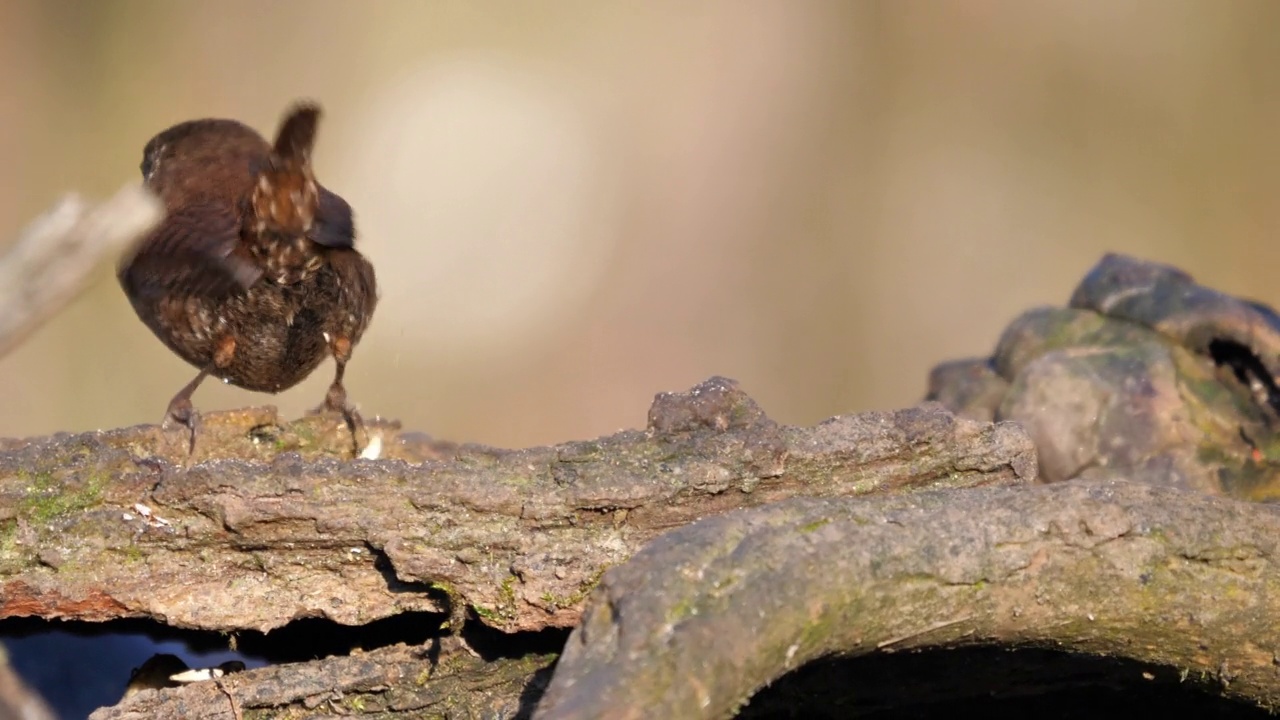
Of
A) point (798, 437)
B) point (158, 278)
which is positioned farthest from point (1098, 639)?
point (158, 278)

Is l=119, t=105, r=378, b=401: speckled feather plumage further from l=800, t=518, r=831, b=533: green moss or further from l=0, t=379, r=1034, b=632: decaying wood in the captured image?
l=800, t=518, r=831, b=533: green moss

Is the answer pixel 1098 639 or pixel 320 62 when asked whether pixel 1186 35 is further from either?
pixel 1098 639

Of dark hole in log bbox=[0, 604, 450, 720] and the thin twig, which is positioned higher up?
the thin twig

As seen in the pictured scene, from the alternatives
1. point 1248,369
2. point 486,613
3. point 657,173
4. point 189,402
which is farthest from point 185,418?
point 657,173

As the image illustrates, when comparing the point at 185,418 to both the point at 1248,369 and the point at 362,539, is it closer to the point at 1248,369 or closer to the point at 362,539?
the point at 362,539

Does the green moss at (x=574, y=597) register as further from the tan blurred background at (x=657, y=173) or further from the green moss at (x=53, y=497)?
the tan blurred background at (x=657, y=173)

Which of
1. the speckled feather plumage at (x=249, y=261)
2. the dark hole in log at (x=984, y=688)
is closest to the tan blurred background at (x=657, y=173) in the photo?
the speckled feather plumage at (x=249, y=261)

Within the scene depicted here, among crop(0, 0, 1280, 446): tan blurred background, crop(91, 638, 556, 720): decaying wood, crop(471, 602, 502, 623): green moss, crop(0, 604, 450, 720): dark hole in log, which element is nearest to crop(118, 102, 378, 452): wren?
crop(0, 604, 450, 720): dark hole in log
